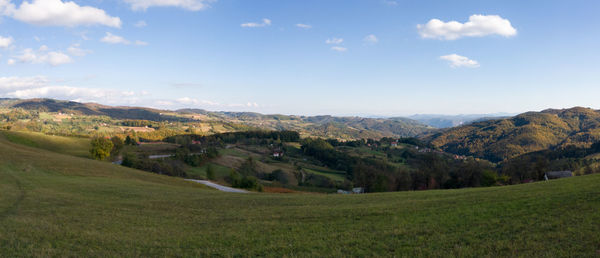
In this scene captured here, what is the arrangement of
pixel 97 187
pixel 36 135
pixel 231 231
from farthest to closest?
1. pixel 36 135
2. pixel 97 187
3. pixel 231 231

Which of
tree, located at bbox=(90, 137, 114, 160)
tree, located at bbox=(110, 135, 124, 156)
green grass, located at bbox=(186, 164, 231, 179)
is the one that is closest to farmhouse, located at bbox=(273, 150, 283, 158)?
green grass, located at bbox=(186, 164, 231, 179)

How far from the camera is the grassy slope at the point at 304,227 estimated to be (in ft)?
37.0

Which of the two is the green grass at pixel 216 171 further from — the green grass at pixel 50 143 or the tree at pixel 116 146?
the green grass at pixel 50 143

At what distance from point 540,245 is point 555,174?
80.3 m

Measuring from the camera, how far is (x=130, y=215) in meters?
19.1

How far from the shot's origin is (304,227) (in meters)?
15.9

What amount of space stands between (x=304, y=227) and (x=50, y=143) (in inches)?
4381

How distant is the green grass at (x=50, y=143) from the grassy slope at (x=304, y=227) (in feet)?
258

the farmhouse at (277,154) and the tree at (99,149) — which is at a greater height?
the tree at (99,149)

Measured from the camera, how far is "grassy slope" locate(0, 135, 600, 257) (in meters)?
11.3

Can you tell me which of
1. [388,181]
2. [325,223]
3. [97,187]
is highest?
[325,223]

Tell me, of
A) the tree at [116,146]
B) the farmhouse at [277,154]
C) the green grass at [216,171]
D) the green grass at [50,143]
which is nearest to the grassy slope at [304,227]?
the green grass at [216,171]

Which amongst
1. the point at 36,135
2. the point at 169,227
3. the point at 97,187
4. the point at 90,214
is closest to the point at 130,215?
the point at 90,214

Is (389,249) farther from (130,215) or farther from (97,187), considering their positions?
(97,187)
